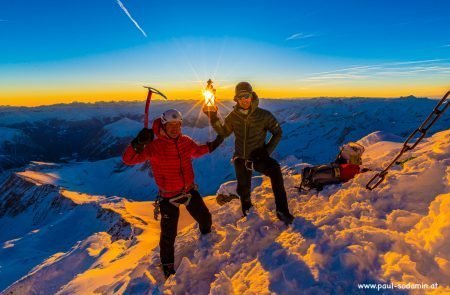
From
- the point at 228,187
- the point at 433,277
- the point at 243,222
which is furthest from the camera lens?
the point at 228,187

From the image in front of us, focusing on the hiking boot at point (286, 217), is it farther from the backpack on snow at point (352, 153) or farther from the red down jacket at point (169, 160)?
the backpack on snow at point (352, 153)

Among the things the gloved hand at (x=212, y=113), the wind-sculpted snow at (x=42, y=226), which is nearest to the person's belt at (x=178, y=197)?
the gloved hand at (x=212, y=113)

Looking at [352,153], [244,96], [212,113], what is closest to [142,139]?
[212,113]

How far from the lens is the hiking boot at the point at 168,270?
647 centimetres

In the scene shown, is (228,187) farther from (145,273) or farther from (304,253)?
(304,253)

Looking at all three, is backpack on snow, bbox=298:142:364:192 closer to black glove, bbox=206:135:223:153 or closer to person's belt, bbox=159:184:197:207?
black glove, bbox=206:135:223:153

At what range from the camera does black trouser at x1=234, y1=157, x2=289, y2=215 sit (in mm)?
7105

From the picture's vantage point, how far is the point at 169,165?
664cm

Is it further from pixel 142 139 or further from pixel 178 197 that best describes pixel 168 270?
pixel 142 139

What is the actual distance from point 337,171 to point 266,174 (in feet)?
7.50

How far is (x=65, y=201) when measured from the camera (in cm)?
10056

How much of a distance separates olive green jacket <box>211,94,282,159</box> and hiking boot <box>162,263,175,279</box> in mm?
2877

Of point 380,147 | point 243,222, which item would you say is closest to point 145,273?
point 243,222

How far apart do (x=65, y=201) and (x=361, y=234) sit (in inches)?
4268
